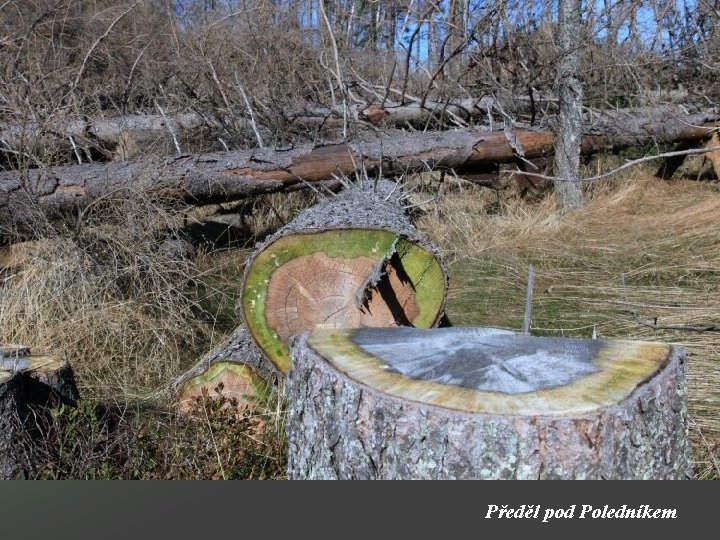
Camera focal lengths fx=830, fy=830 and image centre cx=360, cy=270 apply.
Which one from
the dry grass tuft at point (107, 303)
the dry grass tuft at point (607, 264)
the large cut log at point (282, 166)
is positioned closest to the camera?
the dry grass tuft at point (107, 303)

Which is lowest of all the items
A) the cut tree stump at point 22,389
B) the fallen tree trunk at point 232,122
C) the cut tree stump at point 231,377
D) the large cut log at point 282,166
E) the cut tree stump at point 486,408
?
the cut tree stump at point 231,377

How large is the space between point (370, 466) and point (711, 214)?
21.9ft

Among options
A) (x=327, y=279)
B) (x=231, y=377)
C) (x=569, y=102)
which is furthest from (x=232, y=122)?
(x=231, y=377)

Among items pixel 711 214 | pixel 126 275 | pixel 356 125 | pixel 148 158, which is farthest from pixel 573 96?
pixel 126 275

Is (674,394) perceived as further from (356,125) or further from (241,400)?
(356,125)

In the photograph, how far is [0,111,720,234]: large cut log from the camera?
583 cm

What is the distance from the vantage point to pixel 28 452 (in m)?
3.30

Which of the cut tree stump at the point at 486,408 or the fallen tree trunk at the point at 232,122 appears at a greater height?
the fallen tree trunk at the point at 232,122

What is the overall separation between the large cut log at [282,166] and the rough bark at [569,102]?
0.21 metres

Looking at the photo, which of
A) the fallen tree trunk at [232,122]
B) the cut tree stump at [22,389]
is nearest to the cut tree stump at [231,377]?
the cut tree stump at [22,389]

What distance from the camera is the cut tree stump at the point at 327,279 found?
4316 millimetres

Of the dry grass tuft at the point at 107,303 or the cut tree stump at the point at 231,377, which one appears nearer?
the cut tree stump at the point at 231,377

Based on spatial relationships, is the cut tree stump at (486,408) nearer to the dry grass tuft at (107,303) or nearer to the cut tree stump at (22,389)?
the cut tree stump at (22,389)

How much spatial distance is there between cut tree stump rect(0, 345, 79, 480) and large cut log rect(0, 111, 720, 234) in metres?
2.07
